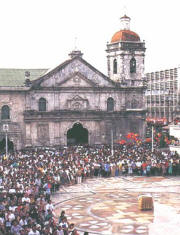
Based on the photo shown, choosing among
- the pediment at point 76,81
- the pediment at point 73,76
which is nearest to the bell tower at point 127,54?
the pediment at point 73,76

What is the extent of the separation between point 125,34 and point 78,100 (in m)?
10.4

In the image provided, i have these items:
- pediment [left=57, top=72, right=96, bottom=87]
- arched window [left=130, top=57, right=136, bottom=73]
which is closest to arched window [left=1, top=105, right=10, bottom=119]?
pediment [left=57, top=72, right=96, bottom=87]

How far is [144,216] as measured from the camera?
76.3 feet

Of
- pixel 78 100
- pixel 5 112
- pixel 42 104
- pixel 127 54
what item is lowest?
pixel 5 112

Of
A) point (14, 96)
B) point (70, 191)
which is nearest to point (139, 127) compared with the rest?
point (14, 96)

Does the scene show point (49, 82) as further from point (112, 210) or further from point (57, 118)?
point (112, 210)

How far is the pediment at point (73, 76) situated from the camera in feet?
164

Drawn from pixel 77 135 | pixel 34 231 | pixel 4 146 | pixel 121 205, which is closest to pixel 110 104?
pixel 77 135

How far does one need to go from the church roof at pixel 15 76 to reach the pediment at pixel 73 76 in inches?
108

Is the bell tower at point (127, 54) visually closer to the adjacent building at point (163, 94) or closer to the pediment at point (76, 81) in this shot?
the pediment at point (76, 81)

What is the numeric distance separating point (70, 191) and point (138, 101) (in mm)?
26157

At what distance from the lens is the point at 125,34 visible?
53750 mm

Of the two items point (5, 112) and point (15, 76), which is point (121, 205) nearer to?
point (5, 112)

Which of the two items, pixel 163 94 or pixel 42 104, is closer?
pixel 42 104
